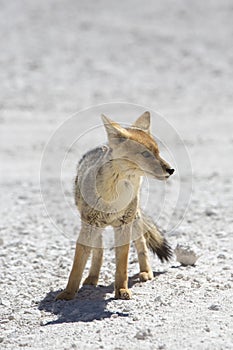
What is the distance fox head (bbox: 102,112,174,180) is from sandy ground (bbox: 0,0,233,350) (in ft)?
4.03

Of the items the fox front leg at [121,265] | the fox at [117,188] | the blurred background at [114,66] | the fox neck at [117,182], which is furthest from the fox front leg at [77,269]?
the blurred background at [114,66]

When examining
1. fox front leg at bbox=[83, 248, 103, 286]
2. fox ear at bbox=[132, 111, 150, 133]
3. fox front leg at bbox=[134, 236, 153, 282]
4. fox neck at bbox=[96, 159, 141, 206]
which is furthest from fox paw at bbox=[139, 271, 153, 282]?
fox ear at bbox=[132, 111, 150, 133]

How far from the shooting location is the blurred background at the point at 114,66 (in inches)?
837

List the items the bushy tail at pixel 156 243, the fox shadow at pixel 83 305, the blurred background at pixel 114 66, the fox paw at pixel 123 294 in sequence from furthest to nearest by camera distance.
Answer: the blurred background at pixel 114 66, the bushy tail at pixel 156 243, the fox paw at pixel 123 294, the fox shadow at pixel 83 305

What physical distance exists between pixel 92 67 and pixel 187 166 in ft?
49.2

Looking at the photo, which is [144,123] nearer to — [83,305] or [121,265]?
[121,265]

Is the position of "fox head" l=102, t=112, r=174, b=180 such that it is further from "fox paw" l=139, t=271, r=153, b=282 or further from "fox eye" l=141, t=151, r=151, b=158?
"fox paw" l=139, t=271, r=153, b=282

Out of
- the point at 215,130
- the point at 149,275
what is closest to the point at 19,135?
the point at 215,130

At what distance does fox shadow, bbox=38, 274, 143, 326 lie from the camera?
668 centimetres

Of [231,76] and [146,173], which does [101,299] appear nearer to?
[146,173]

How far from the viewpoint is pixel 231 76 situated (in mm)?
29406

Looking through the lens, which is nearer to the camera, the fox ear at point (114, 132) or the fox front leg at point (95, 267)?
the fox ear at point (114, 132)

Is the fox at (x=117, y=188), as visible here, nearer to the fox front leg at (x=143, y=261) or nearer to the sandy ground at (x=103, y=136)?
the fox front leg at (x=143, y=261)

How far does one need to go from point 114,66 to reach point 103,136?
1125cm
